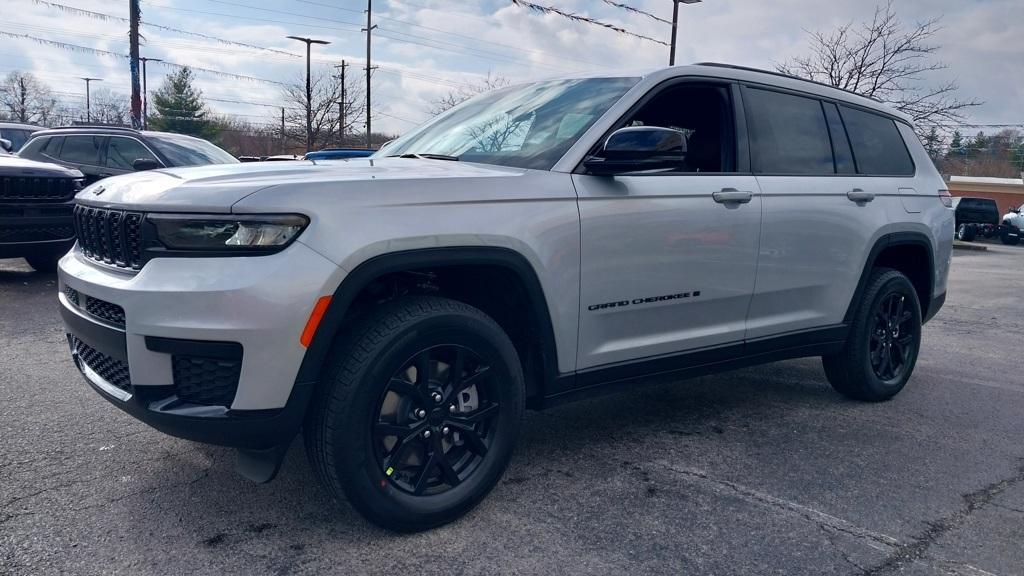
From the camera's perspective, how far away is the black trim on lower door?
346 cm

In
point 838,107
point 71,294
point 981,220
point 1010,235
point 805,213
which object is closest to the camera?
point 71,294

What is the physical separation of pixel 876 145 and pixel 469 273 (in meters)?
3.15

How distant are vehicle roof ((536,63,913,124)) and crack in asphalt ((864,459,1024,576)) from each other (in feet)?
7.35

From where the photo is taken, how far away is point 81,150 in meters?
10.2

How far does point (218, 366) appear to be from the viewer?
258 cm

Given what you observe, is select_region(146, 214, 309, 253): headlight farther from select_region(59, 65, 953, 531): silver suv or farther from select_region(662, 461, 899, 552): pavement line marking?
select_region(662, 461, 899, 552): pavement line marking

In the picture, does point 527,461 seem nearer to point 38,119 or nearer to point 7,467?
point 7,467

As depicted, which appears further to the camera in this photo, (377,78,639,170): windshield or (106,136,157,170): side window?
(106,136,157,170): side window

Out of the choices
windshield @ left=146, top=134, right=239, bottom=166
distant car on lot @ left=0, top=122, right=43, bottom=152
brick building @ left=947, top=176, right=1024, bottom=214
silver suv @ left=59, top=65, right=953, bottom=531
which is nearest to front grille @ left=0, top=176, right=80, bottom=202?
windshield @ left=146, top=134, right=239, bottom=166

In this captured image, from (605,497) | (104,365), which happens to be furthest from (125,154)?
(605,497)

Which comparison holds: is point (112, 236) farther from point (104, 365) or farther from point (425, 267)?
point (425, 267)

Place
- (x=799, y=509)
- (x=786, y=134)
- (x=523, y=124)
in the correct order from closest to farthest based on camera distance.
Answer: (x=799, y=509) < (x=523, y=124) < (x=786, y=134)

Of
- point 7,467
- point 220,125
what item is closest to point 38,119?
point 220,125

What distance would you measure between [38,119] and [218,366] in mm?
79954
